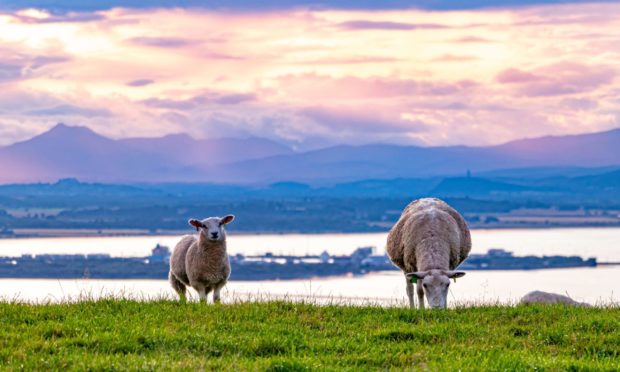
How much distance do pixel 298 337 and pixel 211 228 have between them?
779 centimetres

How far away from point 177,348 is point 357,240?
15369 centimetres

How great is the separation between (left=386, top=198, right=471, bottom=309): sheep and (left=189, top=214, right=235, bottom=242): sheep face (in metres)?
3.49

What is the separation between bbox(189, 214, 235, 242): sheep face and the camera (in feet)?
67.6

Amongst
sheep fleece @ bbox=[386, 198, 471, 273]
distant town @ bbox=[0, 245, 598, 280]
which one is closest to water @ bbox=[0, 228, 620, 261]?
distant town @ bbox=[0, 245, 598, 280]

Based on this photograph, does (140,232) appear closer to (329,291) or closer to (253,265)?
(253,265)

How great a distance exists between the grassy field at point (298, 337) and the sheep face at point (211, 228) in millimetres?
4663

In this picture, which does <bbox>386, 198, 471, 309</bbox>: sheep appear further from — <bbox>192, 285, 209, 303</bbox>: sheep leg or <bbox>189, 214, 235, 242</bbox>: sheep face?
<bbox>192, 285, 209, 303</bbox>: sheep leg

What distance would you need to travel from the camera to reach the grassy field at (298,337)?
11674mm

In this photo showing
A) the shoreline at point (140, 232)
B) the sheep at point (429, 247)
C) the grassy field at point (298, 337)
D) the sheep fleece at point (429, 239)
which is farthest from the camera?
the shoreline at point (140, 232)

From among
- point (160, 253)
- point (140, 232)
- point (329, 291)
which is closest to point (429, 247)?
point (329, 291)

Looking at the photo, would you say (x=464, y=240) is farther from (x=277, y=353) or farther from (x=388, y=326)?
(x=277, y=353)

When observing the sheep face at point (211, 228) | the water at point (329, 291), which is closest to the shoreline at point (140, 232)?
the water at point (329, 291)

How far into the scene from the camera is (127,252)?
430ft

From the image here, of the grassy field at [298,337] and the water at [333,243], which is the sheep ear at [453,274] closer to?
the grassy field at [298,337]
